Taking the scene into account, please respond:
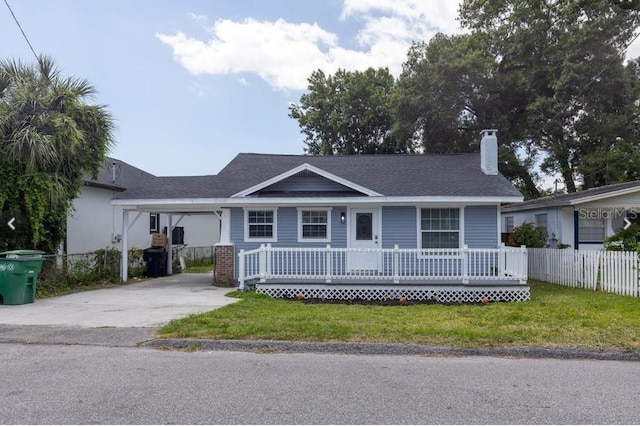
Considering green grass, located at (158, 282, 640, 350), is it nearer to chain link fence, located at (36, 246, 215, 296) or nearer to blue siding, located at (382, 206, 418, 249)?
blue siding, located at (382, 206, 418, 249)

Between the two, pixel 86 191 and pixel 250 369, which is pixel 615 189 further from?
pixel 86 191

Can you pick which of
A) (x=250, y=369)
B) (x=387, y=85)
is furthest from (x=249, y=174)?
(x=387, y=85)

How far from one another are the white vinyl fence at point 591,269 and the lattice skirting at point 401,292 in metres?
2.46

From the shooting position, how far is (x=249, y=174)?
16141mm

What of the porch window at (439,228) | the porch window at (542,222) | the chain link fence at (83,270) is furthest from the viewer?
the porch window at (542,222)

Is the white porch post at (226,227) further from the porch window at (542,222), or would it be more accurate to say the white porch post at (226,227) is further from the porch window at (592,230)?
the porch window at (592,230)

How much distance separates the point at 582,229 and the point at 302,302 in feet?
40.1

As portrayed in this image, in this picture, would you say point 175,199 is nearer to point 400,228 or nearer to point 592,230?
point 400,228

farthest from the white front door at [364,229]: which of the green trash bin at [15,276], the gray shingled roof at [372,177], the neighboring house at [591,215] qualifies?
the green trash bin at [15,276]

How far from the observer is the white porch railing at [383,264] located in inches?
457

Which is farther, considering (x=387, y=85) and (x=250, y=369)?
(x=387, y=85)

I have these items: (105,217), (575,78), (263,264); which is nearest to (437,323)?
(263,264)

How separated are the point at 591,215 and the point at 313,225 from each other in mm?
10831

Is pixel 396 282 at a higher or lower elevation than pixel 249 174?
lower
